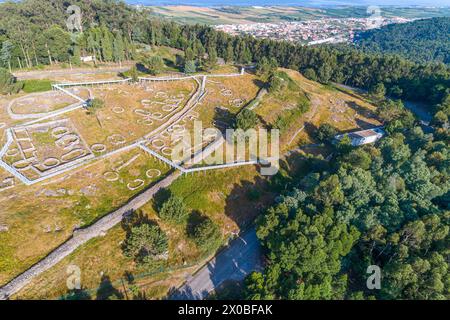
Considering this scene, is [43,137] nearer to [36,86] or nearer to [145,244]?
[36,86]

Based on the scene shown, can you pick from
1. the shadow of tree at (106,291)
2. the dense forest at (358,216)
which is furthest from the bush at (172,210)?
the dense forest at (358,216)

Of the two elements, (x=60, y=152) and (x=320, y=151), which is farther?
(x=320, y=151)

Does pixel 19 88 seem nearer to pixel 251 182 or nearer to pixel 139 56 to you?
pixel 139 56

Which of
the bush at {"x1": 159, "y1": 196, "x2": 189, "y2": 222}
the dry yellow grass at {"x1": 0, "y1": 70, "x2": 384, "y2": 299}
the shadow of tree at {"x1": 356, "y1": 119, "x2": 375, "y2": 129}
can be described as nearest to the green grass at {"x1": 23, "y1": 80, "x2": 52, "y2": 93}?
the dry yellow grass at {"x1": 0, "y1": 70, "x2": 384, "y2": 299}

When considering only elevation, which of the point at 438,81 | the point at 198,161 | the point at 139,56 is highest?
the point at 139,56

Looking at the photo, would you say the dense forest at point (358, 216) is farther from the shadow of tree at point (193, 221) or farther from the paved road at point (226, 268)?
the shadow of tree at point (193, 221)

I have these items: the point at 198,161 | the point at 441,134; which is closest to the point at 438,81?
the point at 441,134

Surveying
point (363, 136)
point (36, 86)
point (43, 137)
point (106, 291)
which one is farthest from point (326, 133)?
point (36, 86)

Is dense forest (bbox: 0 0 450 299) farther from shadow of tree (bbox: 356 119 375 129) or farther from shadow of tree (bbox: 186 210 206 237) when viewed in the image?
shadow of tree (bbox: 186 210 206 237)
